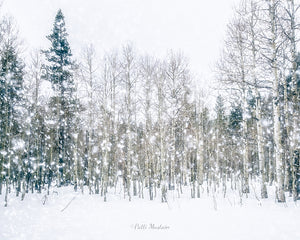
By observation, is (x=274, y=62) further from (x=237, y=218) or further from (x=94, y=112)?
(x=94, y=112)

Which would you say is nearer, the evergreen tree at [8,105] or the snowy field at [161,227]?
the snowy field at [161,227]

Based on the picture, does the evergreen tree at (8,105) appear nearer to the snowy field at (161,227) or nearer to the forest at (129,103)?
the forest at (129,103)

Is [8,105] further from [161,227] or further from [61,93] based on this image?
[161,227]

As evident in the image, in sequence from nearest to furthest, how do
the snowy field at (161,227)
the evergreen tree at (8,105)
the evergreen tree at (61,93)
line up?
the snowy field at (161,227), the evergreen tree at (8,105), the evergreen tree at (61,93)

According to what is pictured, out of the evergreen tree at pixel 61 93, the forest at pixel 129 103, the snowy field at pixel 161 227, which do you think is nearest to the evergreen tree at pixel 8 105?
the forest at pixel 129 103

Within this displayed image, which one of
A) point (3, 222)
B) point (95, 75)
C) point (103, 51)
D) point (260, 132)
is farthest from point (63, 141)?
point (260, 132)

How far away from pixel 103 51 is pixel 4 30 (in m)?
6.06

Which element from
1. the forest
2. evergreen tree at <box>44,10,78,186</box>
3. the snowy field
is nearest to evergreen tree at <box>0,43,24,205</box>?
the forest

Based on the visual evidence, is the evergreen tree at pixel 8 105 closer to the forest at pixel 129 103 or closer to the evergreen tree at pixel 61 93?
the forest at pixel 129 103

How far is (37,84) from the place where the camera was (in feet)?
54.3

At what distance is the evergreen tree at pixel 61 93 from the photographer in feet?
55.4

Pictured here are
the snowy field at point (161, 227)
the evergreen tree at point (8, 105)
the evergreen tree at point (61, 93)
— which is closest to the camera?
the snowy field at point (161, 227)

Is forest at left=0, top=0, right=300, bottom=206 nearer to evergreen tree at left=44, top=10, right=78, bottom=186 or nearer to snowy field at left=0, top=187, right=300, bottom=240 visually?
evergreen tree at left=44, top=10, right=78, bottom=186

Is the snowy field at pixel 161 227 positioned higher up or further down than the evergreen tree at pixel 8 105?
further down
